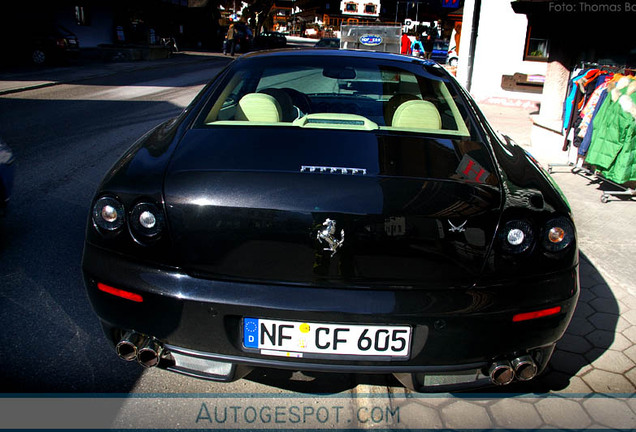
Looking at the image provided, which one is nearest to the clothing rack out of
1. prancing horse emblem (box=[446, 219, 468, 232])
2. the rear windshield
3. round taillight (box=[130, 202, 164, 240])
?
the rear windshield

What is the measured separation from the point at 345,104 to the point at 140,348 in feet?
7.04

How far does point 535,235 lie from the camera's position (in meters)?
1.97

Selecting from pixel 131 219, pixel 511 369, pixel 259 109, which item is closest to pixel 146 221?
pixel 131 219

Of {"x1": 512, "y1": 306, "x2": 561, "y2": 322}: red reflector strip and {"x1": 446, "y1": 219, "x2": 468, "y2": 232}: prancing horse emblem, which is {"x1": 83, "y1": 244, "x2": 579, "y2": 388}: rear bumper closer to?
{"x1": 512, "y1": 306, "x2": 561, "y2": 322}: red reflector strip

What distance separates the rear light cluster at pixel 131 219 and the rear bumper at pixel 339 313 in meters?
0.11

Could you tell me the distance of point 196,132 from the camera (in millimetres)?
2434

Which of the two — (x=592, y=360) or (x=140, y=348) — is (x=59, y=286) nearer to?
(x=140, y=348)

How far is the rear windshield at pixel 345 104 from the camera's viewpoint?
8.54ft

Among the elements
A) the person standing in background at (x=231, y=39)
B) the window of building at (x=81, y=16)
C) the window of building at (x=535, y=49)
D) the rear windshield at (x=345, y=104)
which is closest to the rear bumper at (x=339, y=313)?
the rear windshield at (x=345, y=104)

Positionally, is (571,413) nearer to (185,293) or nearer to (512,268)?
(512,268)

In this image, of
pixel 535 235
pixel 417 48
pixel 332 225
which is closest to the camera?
pixel 332 225

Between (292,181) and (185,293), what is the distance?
1.81 ft

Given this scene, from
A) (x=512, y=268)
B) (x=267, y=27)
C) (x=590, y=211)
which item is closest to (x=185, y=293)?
(x=512, y=268)

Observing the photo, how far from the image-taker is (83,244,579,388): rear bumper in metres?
1.89
